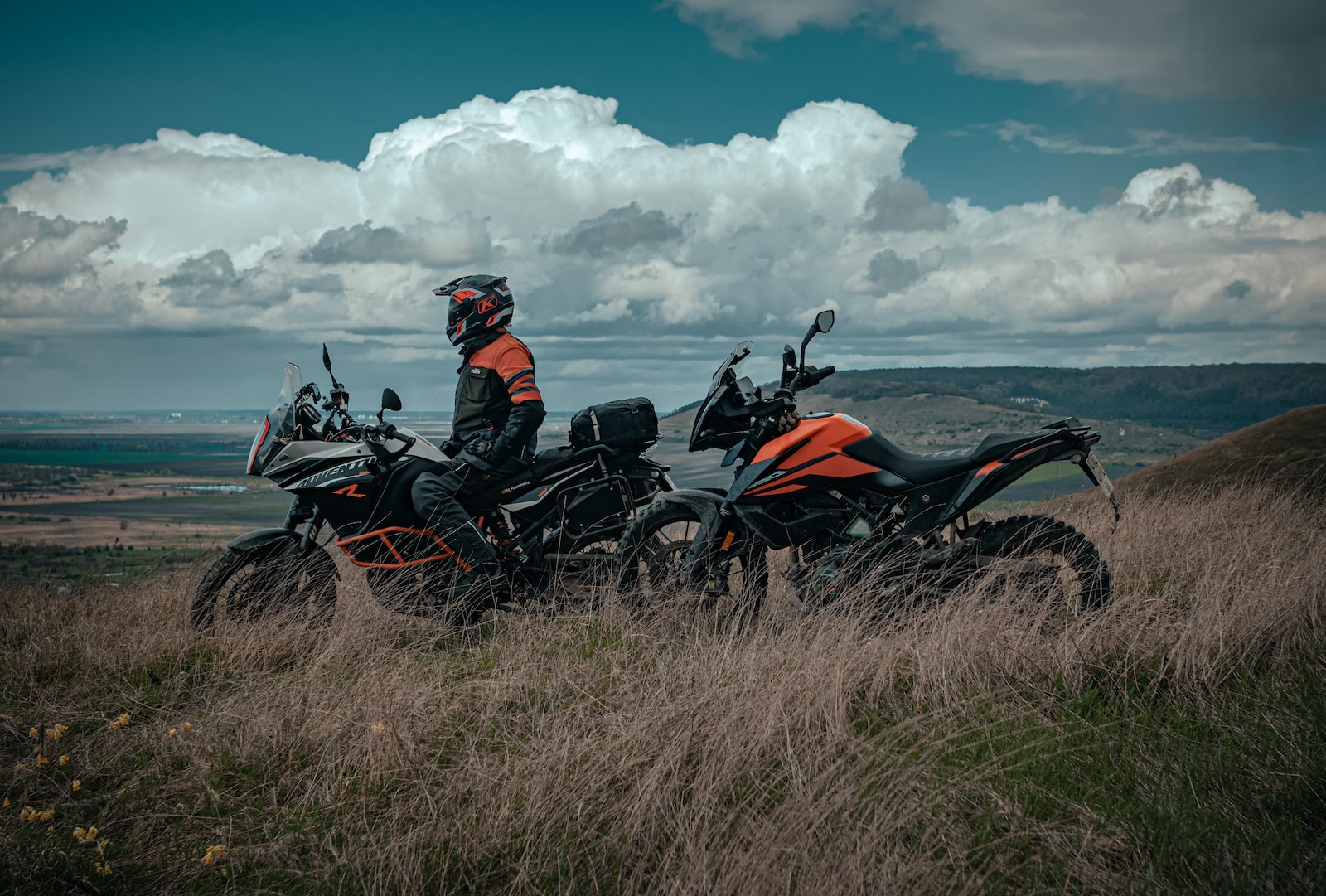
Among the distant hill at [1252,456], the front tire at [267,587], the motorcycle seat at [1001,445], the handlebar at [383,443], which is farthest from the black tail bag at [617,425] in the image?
the distant hill at [1252,456]

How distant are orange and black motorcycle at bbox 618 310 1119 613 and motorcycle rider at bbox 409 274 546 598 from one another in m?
0.97

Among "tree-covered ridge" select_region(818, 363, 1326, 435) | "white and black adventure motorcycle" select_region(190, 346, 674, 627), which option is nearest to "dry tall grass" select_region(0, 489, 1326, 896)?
"white and black adventure motorcycle" select_region(190, 346, 674, 627)

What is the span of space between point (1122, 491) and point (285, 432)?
10505 millimetres

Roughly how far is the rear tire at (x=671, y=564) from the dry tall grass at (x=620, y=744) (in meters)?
0.21

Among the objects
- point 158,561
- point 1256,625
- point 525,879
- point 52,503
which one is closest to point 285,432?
point 158,561

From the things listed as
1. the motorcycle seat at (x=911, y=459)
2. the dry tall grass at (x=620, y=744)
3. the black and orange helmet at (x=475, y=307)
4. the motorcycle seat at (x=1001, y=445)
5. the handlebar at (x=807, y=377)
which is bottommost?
the dry tall grass at (x=620, y=744)

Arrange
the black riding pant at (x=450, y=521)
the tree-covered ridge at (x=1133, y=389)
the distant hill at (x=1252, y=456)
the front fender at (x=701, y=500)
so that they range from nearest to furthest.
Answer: the front fender at (x=701, y=500)
the black riding pant at (x=450, y=521)
the distant hill at (x=1252, y=456)
the tree-covered ridge at (x=1133, y=389)

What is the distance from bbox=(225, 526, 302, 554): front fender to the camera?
563 centimetres

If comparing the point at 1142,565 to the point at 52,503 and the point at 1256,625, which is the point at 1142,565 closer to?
the point at 1256,625

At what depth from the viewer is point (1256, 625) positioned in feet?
14.9

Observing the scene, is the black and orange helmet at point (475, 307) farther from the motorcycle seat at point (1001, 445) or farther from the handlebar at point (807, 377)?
the motorcycle seat at point (1001, 445)

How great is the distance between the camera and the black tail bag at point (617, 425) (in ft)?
20.5

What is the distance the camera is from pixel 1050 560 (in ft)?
16.8

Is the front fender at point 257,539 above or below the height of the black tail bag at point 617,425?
below
